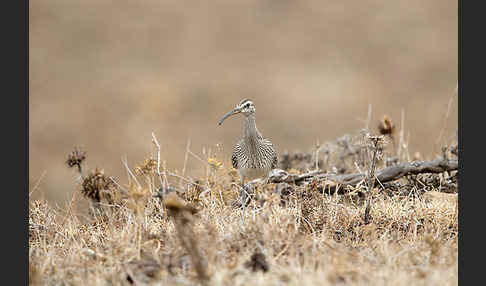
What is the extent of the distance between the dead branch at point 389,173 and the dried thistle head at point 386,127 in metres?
1.07

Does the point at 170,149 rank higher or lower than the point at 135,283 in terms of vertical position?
higher

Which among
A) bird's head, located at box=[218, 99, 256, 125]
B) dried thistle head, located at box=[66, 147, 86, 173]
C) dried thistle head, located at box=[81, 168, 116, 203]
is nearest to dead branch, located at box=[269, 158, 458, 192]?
bird's head, located at box=[218, 99, 256, 125]

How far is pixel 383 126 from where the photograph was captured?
6543 millimetres

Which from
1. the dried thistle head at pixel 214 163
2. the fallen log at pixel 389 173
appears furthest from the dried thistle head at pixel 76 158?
the fallen log at pixel 389 173

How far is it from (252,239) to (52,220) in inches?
81.5

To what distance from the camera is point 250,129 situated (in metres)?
5.30

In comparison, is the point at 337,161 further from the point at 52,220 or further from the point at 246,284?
the point at 246,284

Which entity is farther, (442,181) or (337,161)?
(337,161)

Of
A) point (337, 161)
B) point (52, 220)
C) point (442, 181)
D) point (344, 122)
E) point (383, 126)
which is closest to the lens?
point (52, 220)

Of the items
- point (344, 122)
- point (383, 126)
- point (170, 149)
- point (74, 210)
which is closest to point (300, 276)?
point (74, 210)

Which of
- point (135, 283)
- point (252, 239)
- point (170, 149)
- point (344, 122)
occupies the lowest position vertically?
point (135, 283)

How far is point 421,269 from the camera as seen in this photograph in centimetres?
352

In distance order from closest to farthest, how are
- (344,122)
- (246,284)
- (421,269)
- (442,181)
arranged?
(246,284)
(421,269)
(442,181)
(344,122)

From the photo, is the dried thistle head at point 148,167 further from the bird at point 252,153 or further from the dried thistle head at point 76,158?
the dried thistle head at point 76,158
